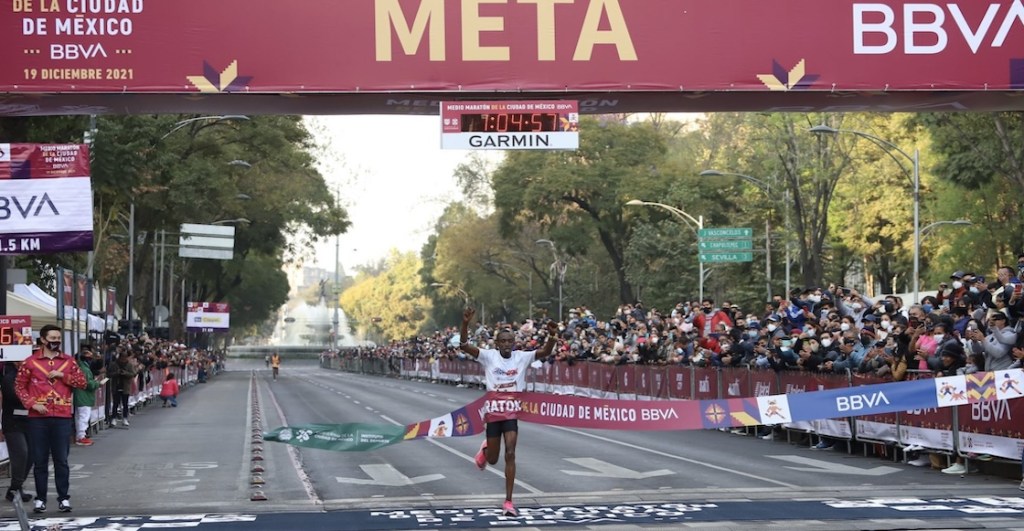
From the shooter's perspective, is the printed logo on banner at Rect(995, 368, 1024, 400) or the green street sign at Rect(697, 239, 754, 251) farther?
the green street sign at Rect(697, 239, 754, 251)

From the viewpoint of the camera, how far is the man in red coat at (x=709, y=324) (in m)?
31.3

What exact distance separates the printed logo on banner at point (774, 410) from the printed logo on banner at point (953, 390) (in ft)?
6.24

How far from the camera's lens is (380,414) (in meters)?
37.7

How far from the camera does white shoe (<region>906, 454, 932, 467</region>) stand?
66.9ft

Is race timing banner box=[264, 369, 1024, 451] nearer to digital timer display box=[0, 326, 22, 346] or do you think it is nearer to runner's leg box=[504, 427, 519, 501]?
runner's leg box=[504, 427, 519, 501]

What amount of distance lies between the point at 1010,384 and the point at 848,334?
23.4 ft

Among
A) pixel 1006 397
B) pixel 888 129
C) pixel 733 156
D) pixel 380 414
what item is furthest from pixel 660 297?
pixel 1006 397

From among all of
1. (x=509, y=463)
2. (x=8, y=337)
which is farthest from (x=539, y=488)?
(x=8, y=337)

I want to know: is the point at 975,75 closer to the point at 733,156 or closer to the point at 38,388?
the point at 38,388

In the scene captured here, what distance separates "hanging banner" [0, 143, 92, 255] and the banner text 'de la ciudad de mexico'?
879mm


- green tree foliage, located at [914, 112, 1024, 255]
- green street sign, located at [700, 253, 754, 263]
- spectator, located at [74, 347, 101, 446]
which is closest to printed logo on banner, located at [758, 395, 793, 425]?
spectator, located at [74, 347, 101, 446]

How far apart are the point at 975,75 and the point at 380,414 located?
22.8m

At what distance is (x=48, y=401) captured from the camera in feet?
49.8

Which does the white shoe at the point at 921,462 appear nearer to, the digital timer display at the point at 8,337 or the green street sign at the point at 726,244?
the digital timer display at the point at 8,337
